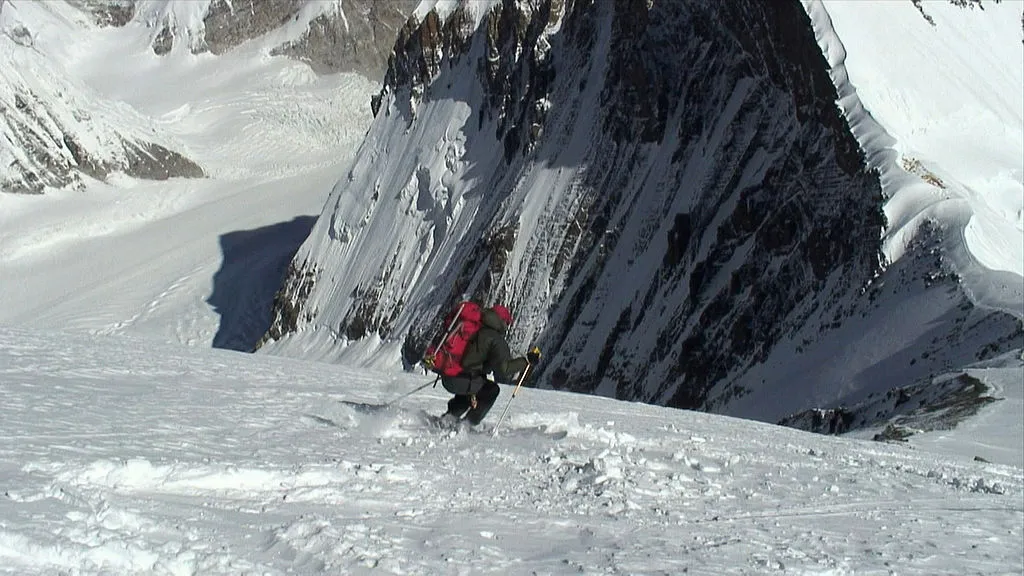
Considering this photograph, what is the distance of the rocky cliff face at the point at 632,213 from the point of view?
2769 centimetres

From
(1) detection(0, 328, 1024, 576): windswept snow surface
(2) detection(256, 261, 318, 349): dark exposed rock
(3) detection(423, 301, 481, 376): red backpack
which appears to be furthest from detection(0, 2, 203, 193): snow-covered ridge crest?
(3) detection(423, 301, 481, 376): red backpack

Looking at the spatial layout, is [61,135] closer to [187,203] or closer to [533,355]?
[187,203]

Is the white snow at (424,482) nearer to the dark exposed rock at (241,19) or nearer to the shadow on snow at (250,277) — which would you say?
the shadow on snow at (250,277)

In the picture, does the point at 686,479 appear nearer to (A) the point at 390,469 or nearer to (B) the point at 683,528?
(B) the point at 683,528

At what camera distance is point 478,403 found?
36.0 feet

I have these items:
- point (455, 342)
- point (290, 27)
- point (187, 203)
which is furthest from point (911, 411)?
point (290, 27)

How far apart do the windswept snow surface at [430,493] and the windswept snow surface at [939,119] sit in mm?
12604

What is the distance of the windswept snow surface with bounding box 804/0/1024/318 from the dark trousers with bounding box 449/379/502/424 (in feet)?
43.8

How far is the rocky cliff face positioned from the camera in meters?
27.7

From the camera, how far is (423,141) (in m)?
57.6

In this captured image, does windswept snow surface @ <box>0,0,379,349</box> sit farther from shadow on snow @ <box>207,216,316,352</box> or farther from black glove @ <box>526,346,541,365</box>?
black glove @ <box>526,346,541,365</box>

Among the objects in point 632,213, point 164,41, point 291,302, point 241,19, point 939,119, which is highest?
point 241,19

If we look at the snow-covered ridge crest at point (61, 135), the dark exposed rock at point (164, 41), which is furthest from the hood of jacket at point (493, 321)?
the dark exposed rock at point (164, 41)

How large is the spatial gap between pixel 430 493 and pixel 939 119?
24173 mm
